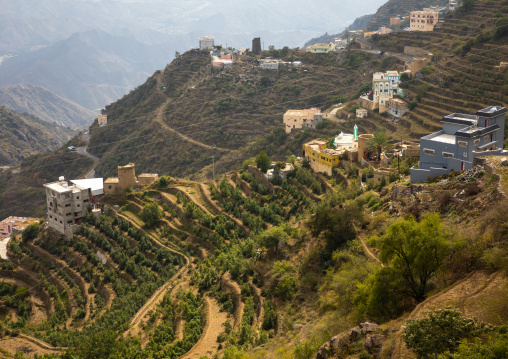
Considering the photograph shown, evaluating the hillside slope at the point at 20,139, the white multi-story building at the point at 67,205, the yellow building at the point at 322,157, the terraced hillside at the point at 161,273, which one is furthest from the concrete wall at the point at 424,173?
the hillside slope at the point at 20,139

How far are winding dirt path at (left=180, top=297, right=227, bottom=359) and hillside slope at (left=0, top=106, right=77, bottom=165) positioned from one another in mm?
68571

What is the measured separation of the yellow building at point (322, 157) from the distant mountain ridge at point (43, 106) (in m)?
121

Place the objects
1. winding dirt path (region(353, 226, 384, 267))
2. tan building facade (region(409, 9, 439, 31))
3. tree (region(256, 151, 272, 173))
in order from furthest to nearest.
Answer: tan building facade (region(409, 9, 439, 31))
tree (region(256, 151, 272, 173))
winding dirt path (region(353, 226, 384, 267))

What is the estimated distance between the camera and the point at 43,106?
14962 centimetres

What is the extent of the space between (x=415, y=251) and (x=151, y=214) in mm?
19341

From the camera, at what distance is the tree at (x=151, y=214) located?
95.6 feet

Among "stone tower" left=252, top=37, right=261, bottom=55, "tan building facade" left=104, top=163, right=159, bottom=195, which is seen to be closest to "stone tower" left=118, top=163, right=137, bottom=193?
"tan building facade" left=104, top=163, right=159, bottom=195

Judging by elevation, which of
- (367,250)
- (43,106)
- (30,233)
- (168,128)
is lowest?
(43,106)

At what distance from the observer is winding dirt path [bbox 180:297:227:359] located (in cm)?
1736

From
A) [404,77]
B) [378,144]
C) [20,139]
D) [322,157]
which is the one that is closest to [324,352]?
[378,144]

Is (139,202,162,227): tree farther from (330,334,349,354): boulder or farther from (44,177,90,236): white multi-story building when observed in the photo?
(330,334,349,354): boulder

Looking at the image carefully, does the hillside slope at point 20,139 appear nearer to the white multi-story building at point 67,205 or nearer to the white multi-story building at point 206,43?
the white multi-story building at point 206,43

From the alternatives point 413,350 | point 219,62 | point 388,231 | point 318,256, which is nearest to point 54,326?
point 318,256

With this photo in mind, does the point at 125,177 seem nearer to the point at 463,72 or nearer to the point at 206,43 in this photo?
the point at 463,72
